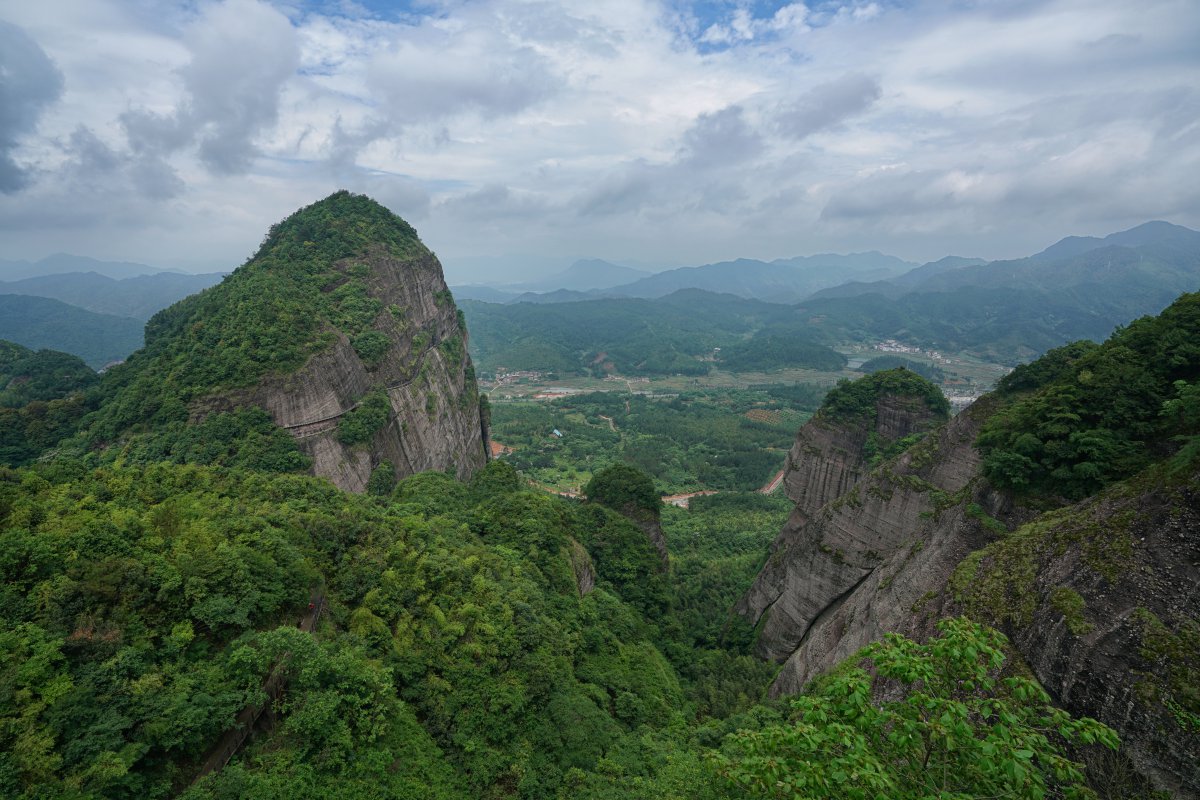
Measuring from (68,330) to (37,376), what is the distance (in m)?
168

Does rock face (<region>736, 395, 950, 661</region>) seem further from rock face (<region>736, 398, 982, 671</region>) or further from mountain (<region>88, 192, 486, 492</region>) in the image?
mountain (<region>88, 192, 486, 492</region>)

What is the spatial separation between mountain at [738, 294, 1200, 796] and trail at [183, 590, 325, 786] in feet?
53.4

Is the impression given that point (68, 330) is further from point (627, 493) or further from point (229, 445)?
point (627, 493)

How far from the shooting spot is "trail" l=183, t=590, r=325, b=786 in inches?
426

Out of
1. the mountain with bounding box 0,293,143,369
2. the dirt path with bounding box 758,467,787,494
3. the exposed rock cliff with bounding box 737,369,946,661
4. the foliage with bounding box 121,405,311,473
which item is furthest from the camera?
the mountain with bounding box 0,293,143,369

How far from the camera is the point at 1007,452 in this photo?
16.6 meters

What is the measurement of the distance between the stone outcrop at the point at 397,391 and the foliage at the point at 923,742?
3323 centimetres

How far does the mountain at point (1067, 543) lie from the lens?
30.3 feet

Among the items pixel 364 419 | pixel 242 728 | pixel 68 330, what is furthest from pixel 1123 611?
pixel 68 330

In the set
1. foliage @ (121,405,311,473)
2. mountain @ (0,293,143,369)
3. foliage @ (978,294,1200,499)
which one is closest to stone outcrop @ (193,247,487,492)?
foliage @ (121,405,311,473)

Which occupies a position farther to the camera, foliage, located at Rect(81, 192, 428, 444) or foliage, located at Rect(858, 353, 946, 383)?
foliage, located at Rect(858, 353, 946, 383)

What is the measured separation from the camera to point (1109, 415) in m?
14.6

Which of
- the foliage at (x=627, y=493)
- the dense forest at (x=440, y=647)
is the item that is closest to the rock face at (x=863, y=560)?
the dense forest at (x=440, y=647)

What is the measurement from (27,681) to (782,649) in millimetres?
28264
